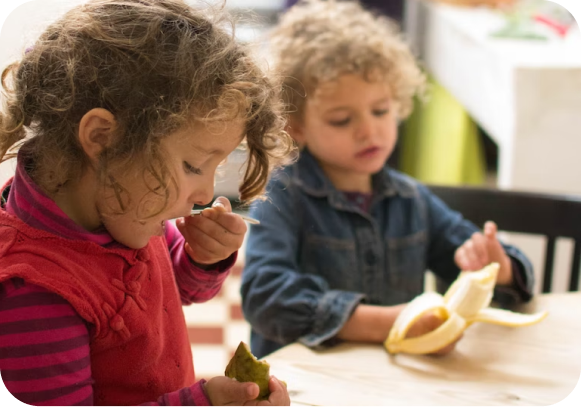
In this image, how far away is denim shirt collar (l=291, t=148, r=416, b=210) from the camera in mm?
1119

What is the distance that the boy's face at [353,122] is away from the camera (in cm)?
110

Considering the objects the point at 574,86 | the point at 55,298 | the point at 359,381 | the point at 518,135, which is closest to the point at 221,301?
the point at 518,135

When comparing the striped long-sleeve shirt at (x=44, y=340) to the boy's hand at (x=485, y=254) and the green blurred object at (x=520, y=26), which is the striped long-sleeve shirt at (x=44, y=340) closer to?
the boy's hand at (x=485, y=254)

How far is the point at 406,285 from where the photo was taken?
115 centimetres

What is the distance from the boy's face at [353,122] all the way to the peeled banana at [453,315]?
0.28 meters

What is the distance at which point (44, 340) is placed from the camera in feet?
1.84

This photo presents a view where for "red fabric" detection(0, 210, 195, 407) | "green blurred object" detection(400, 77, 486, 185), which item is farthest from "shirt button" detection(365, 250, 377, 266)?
"green blurred object" detection(400, 77, 486, 185)

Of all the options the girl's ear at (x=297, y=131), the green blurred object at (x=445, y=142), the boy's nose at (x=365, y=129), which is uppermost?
the boy's nose at (x=365, y=129)

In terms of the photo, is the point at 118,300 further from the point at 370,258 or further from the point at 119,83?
Result: the point at 370,258

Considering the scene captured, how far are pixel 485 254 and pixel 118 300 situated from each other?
1.89ft

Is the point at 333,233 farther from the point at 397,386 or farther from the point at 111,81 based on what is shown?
the point at 111,81

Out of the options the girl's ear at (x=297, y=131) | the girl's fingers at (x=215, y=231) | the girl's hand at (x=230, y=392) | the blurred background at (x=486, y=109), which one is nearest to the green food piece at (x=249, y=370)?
the girl's hand at (x=230, y=392)

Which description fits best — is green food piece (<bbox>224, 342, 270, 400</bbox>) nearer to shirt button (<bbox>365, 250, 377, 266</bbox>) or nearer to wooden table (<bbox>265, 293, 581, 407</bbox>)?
wooden table (<bbox>265, 293, 581, 407</bbox>)

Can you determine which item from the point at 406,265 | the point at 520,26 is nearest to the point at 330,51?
the point at 406,265
